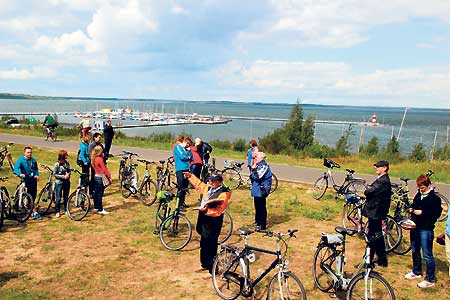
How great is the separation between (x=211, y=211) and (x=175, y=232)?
246cm

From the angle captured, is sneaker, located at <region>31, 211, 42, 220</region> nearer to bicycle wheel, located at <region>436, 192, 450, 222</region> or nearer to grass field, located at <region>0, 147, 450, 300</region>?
grass field, located at <region>0, 147, 450, 300</region>

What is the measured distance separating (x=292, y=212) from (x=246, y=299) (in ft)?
18.0

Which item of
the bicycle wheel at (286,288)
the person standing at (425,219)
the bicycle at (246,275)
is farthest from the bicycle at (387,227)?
the bicycle wheel at (286,288)

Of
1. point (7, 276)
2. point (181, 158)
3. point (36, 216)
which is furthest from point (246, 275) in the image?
point (36, 216)

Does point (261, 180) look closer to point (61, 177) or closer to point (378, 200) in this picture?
point (378, 200)

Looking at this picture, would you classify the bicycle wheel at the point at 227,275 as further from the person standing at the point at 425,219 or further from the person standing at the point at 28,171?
the person standing at the point at 28,171

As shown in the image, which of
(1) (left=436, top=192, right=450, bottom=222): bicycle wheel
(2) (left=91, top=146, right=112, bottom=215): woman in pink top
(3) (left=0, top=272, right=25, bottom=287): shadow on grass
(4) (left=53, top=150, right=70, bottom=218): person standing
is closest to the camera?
(3) (left=0, top=272, right=25, bottom=287): shadow on grass

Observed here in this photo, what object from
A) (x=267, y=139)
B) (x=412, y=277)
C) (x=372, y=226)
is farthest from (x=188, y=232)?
(x=267, y=139)

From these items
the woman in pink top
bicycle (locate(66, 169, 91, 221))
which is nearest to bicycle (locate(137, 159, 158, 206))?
the woman in pink top

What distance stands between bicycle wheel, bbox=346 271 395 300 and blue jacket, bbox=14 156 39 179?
8129 millimetres

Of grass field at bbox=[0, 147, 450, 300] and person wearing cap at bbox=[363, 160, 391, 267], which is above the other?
person wearing cap at bbox=[363, 160, 391, 267]

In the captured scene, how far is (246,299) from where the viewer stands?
6348 millimetres

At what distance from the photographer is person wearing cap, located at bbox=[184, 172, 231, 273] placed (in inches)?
259

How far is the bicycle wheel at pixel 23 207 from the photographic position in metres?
9.83
